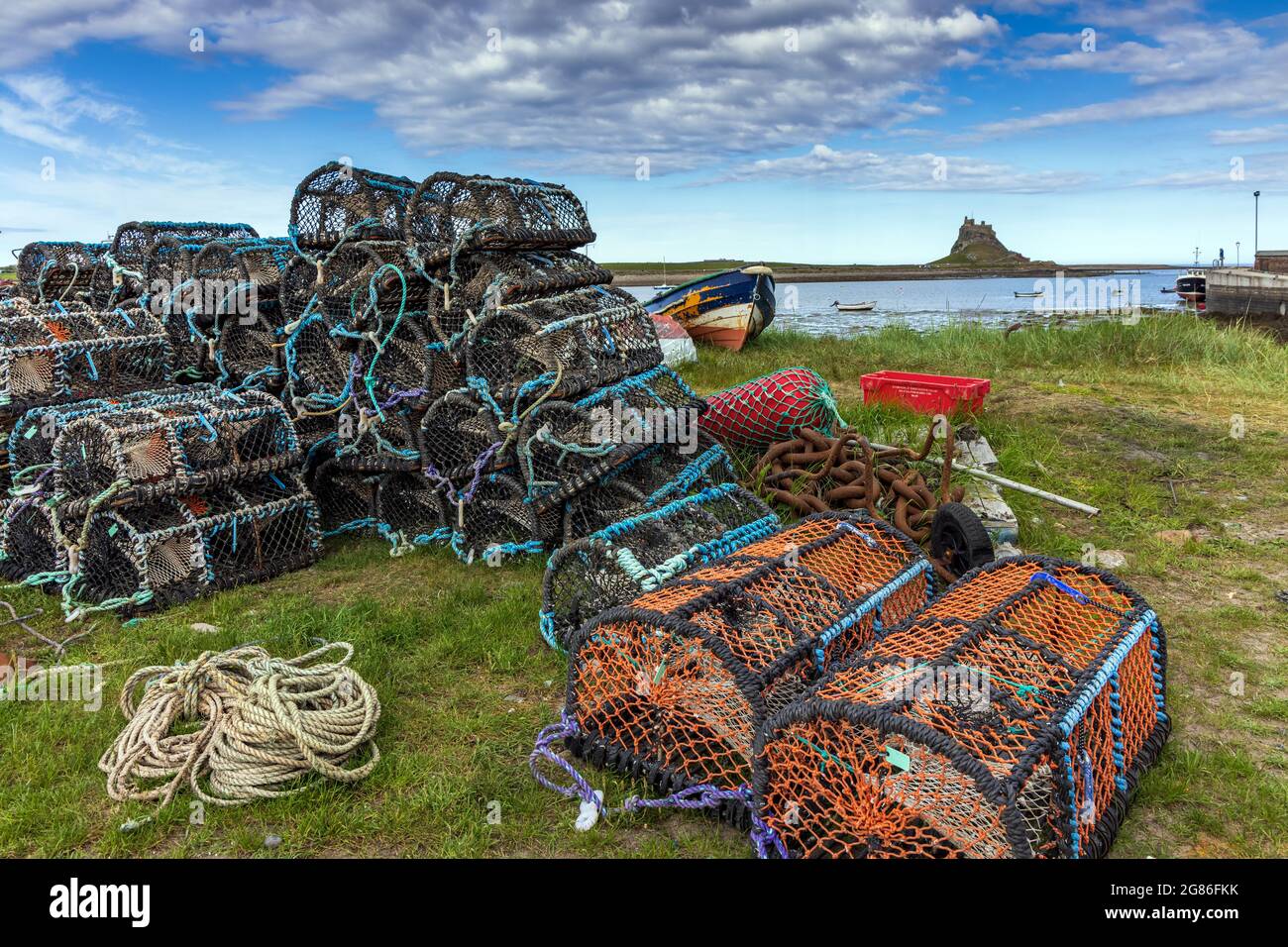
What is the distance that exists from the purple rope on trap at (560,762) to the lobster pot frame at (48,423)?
309 centimetres

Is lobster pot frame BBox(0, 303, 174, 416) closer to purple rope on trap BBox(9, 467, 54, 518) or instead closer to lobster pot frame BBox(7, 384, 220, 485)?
lobster pot frame BBox(7, 384, 220, 485)

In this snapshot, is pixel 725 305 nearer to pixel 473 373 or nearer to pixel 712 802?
pixel 473 373

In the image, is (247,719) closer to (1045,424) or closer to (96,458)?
(96,458)

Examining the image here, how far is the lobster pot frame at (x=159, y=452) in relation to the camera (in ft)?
14.7

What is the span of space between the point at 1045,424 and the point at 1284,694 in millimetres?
4278

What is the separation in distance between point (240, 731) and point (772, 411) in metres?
3.81

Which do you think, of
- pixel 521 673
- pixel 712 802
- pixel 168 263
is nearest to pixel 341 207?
pixel 168 263

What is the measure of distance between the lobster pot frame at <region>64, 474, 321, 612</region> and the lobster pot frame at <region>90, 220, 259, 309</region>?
238 centimetres

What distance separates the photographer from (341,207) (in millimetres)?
5766

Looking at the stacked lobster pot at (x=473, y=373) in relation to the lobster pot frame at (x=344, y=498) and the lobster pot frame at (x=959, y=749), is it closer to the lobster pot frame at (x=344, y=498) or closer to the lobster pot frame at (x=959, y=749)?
the lobster pot frame at (x=344, y=498)

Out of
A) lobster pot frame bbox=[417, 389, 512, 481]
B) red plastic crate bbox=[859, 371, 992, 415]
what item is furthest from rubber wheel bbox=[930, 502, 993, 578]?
red plastic crate bbox=[859, 371, 992, 415]

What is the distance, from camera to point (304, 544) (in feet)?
17.2

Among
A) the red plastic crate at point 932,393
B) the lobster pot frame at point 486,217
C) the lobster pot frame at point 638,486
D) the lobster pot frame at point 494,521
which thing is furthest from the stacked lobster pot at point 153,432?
the red plastic crate at point 932,393

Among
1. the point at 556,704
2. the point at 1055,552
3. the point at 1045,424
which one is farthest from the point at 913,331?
the point at 556,704
